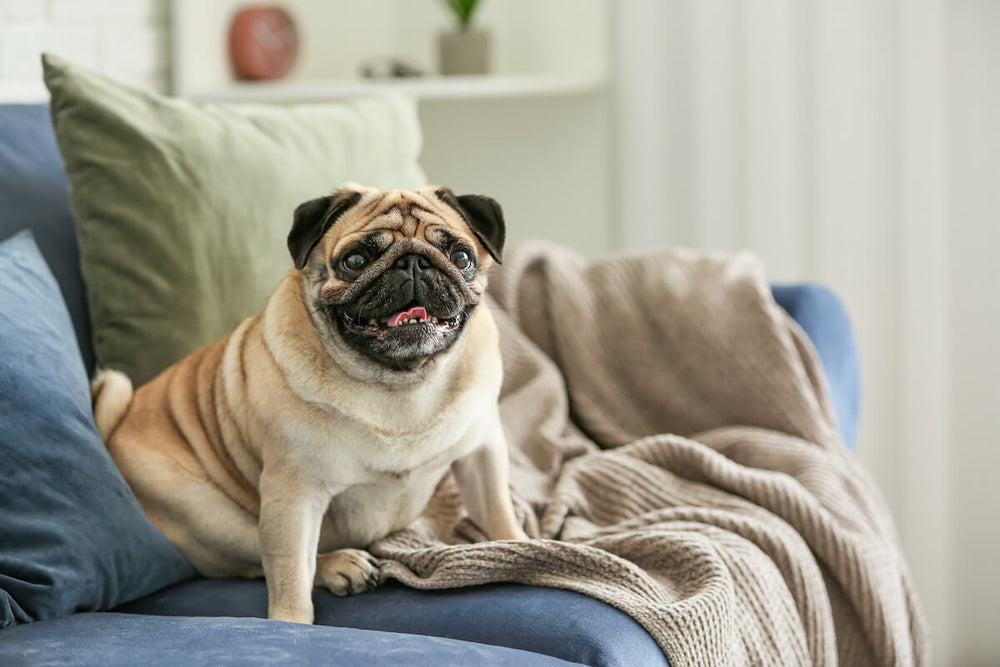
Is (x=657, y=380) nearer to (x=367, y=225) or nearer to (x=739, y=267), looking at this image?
(x=739, y=267)

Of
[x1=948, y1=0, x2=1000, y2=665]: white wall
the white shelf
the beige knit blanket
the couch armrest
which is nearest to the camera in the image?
the beige knit blanket

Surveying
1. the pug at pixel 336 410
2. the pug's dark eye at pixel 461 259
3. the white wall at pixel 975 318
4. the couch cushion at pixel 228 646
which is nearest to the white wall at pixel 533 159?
the white wall at pixel 975 318

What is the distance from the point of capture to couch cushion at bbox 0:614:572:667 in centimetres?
78

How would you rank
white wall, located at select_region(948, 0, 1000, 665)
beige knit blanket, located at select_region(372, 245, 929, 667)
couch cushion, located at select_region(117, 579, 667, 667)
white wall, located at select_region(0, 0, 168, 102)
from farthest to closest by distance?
1. white wall, located at select_region(948, 0, 1000, 665)
2. white wall, located at select_region(0, 0, 168, 102)
3. beige knit blanket, located at select_region(372, 245, 929, 667)
4. couch cushion, located at select_region(117, 579, 667, 667)

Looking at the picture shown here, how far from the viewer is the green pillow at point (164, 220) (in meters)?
1.27

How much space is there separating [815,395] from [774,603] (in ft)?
1.58

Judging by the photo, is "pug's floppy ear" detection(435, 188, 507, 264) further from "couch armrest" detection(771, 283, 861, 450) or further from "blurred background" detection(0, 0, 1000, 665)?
"blurred background" detection(0, 0, 1000, 665)

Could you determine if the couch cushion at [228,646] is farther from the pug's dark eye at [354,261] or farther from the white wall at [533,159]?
the white wall at [533,159]

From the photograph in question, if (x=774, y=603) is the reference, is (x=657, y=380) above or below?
above

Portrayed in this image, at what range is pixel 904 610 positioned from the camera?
1308 millimetres

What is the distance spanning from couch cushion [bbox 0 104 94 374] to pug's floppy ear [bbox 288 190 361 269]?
0.48 metres

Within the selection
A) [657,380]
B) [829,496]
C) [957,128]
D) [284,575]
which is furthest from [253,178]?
[957,128]

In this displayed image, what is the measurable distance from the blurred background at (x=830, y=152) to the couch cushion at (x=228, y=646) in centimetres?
140

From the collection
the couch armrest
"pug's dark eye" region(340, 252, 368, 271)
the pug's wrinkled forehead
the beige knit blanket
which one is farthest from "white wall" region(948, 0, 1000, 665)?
"pug's dark eye" region(340, 252, 368, 271)
